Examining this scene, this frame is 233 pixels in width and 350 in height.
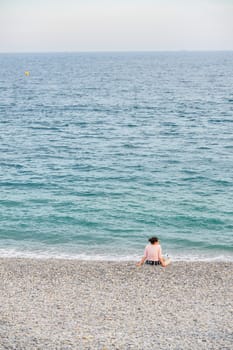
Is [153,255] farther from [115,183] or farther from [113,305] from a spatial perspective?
[115,183]

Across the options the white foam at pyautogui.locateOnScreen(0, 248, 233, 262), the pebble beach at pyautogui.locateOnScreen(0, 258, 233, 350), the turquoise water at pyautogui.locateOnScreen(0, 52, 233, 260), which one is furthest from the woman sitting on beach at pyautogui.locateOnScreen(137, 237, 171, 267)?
the turquoise water at pyautogui.locateOnScreen(0, 52, 233, 260)

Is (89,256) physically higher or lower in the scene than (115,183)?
lower

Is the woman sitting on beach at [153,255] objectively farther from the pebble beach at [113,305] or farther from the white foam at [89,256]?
the white foam at [89,256]

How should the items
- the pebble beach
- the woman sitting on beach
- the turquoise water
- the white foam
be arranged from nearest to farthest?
1. the pebble beach
2. the woman sitting on beach
3. the white foam
4. the turquoise water

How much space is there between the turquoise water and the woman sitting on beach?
9.65 ft

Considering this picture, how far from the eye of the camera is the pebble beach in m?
15.1

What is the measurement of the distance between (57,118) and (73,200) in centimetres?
3346

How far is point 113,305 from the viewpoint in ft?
58.9

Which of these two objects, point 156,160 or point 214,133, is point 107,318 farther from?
point 214,133

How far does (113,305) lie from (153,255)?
4.52 metres

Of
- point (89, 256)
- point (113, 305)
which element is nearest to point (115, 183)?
point (89, 256)

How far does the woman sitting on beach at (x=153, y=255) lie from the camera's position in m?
21.7

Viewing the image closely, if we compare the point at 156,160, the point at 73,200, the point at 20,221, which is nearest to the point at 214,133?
the point at 156,160

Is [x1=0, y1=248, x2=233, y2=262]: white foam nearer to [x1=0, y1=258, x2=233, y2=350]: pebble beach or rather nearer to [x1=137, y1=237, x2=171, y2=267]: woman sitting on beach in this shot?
[x1=0, y1=258, x2=233, y2=350]: pebble beach
